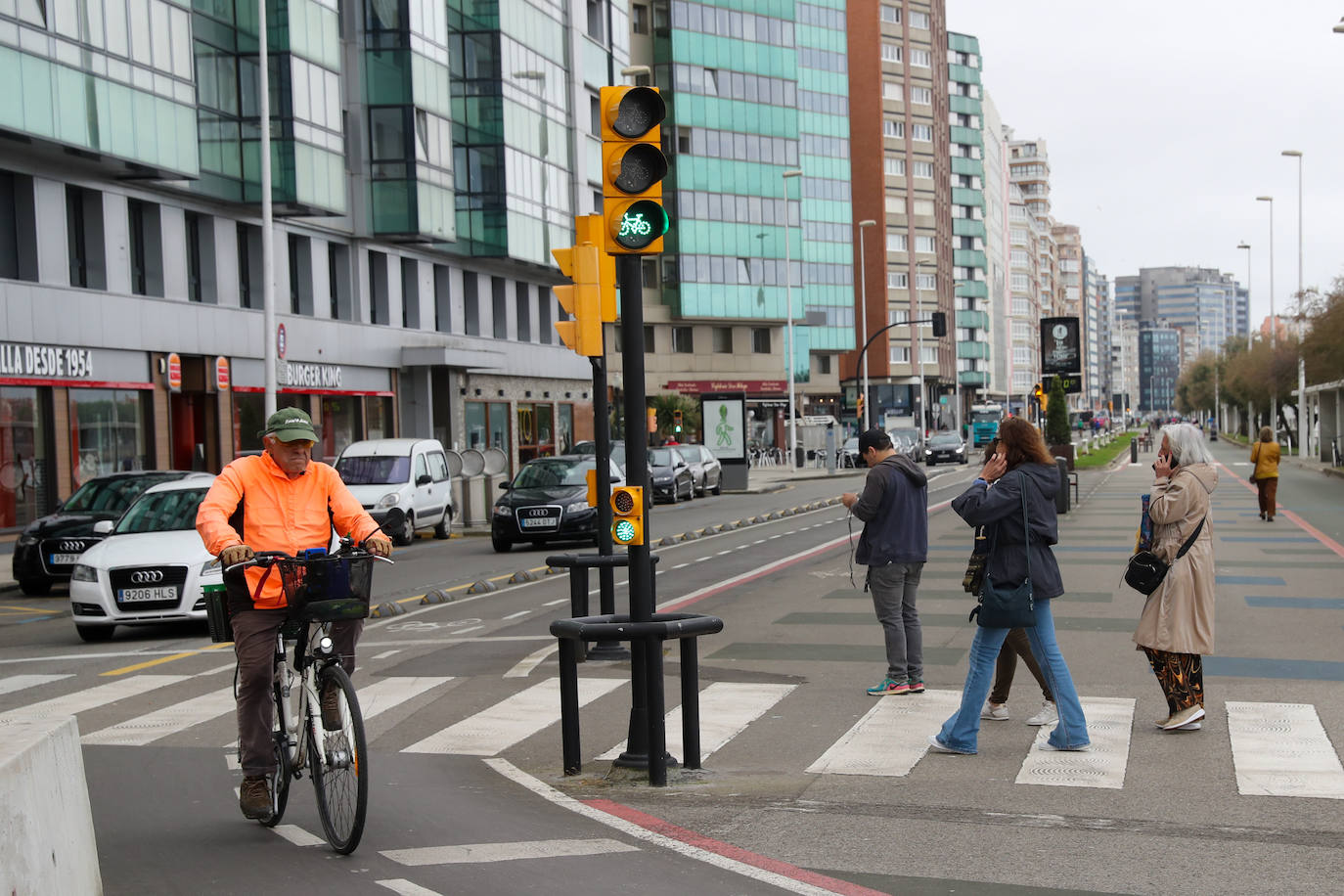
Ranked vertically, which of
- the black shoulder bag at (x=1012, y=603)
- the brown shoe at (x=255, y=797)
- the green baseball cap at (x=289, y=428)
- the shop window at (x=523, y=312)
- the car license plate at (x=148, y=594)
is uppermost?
the shop window at (x=523, y=312)

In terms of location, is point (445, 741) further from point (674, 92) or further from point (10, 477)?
point (674, 92)

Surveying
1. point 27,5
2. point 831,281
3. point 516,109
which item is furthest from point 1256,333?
point 27,5

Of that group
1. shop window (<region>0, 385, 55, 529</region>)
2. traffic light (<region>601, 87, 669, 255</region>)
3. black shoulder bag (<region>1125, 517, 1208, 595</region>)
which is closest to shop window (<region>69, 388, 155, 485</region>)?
shop window (<region>0, 385, 55, 529</region>)

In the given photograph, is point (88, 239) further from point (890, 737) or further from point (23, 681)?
point (890, 737)

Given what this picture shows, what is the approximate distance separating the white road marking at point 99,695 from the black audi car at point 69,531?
29.6 ft

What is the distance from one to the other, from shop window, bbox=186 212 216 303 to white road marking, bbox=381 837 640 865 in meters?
30.3

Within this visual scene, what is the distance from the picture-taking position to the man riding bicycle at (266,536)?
6219 mm

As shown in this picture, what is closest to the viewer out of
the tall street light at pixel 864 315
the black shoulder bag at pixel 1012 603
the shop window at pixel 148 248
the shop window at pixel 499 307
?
the black shoulder bag at pixel 1012 603

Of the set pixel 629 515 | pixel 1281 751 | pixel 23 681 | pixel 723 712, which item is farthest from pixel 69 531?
pixel 1281 751

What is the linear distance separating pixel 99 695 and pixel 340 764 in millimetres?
5609

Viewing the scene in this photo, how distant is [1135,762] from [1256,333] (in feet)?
389

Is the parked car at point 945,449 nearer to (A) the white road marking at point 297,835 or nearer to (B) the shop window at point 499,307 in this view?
(B) the shop window at point 499,307

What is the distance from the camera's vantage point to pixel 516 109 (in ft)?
161

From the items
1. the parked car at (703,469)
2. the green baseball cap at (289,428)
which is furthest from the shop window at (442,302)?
the green baseball cap at (289,428)
